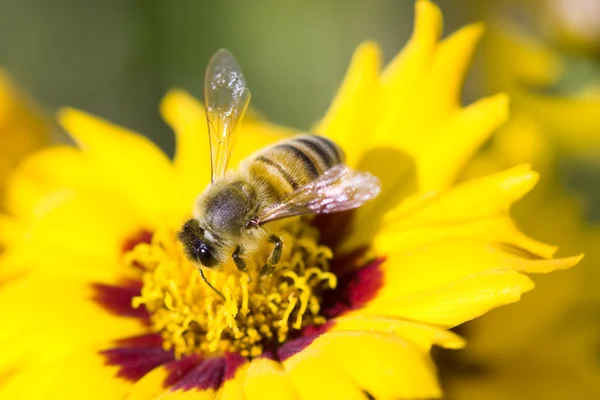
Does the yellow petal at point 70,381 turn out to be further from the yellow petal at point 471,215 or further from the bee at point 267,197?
the yellow petal at point 471,215

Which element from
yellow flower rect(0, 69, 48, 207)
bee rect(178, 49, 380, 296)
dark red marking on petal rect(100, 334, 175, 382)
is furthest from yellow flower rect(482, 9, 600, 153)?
yellow flower rect(0, 69, 48, 207)

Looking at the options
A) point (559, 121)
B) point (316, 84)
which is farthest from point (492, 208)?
point (316, 84)

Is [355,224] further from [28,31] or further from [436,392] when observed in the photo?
[28,31]

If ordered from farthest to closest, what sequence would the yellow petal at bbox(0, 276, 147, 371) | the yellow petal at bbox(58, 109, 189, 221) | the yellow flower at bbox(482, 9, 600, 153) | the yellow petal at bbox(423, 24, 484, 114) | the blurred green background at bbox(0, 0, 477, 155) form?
1. the blurred green background at bbox(0, 0, 477, 155)
2. the yellow flower at bbox(482, 9, 600, 153)
3. the yellow petal at bbox(58, 109, 189, 221)
4. the yellow petal at bbox(423, 24, 484, 114)
5. the yellow petal at bbox(0, 276, 147, 371)

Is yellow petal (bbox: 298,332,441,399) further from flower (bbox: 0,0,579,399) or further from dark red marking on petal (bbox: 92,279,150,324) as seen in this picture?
dark red marking on petal (bbox: 92,279,150,324)

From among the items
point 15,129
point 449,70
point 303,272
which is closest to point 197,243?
point 303,272

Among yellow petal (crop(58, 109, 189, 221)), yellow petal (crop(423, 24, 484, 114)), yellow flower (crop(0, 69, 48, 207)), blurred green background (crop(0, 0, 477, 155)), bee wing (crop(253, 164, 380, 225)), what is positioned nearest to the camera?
bee wing (crop(253, 164, 380, 225))
